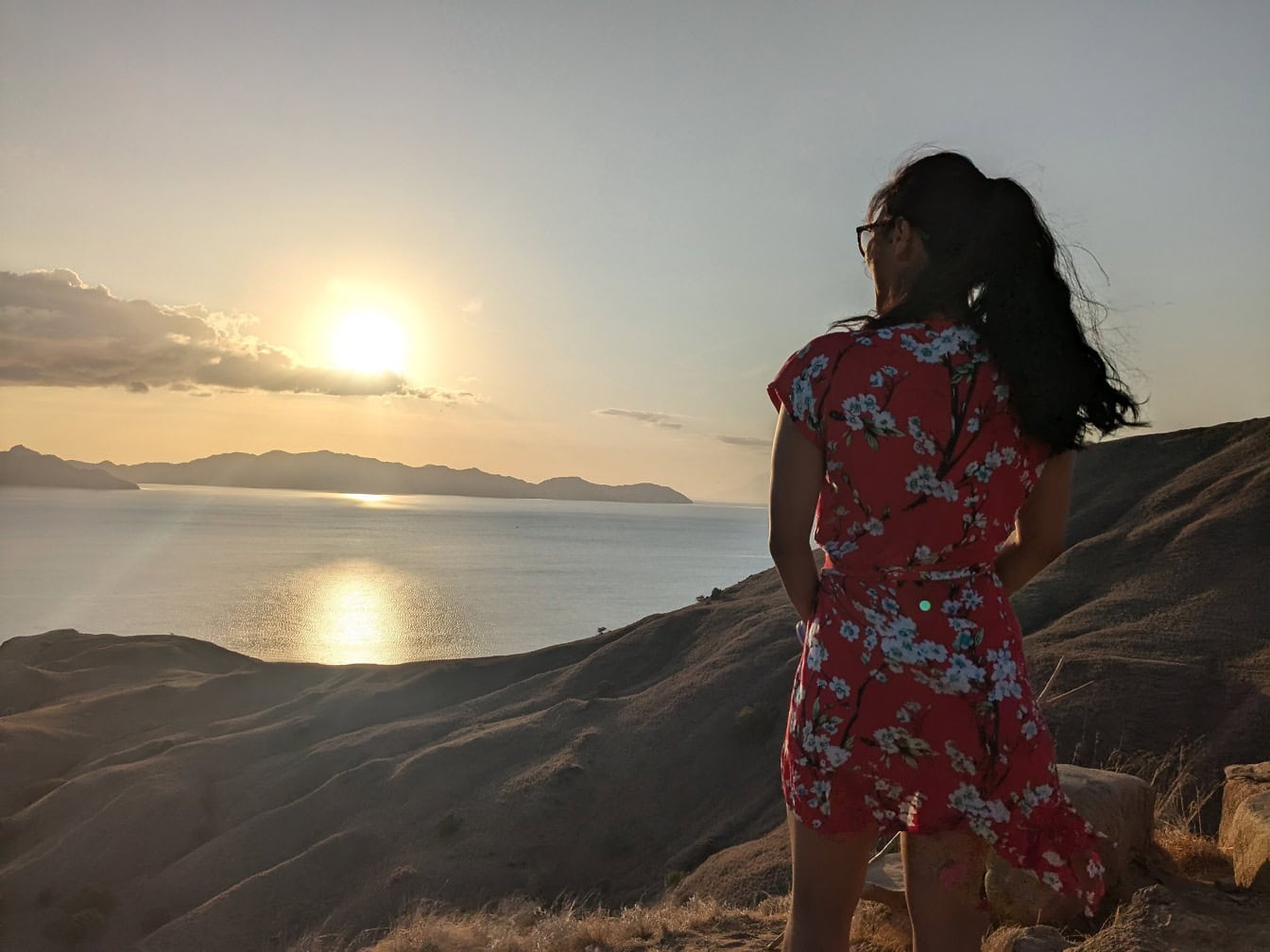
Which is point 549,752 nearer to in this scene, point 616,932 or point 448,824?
point 448,824

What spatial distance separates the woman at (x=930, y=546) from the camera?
2.02 metres

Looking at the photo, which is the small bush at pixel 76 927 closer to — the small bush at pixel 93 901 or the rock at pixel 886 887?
the small bush at pixel 93 901

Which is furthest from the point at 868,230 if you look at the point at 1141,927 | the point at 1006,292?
the point at 1141,927

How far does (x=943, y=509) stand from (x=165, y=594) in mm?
142152

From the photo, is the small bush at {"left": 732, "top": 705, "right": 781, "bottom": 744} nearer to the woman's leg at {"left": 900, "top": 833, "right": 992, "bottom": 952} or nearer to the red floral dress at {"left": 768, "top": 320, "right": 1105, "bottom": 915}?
the woman's leg at {"left": 900, "top": 833, "right": 992, "bottom": 952}

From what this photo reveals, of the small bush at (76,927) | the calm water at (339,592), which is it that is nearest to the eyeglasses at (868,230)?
the small bush at (76,927)

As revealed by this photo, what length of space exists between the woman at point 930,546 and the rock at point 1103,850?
3.19m

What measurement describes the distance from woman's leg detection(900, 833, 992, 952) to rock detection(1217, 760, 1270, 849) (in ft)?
14.3

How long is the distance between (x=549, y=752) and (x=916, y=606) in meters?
35.0

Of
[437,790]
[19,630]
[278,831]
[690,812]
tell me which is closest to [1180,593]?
[690,812]

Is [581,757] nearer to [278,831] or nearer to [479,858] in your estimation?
[479,858]

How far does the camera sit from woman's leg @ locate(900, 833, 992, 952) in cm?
211

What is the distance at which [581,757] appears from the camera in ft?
109

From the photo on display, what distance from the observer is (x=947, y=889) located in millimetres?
2111
